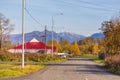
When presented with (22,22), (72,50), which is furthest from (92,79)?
(72,50)

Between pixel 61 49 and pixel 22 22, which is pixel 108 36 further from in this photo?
pixel 61 49

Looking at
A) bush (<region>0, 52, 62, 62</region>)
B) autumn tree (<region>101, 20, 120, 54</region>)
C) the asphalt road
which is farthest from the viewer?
bush (<region>0, 52, 62, 62</region>)

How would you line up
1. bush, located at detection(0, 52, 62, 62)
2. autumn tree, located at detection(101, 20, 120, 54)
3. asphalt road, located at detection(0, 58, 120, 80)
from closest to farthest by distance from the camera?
asphalt road, located at detection(0, 58, 120, 80) < autumn tree, located at detection(101, 20, 120, 54) < bush, located at detection(0, 52, 62, 62)

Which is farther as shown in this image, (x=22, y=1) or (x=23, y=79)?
(x=22, y=1)

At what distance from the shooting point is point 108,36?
240ft

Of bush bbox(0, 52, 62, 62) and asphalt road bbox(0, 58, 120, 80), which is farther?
bush bbox(0, 52, 62, 62)

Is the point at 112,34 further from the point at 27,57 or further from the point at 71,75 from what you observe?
the point at 71,75

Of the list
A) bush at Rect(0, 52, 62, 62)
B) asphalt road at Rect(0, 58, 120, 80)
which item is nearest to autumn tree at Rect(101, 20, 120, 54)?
bush at Rect(0, 52, 62, 62)

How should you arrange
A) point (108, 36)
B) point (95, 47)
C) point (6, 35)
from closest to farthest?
point (108, 36)
point (6, 35)
point (95, 47)

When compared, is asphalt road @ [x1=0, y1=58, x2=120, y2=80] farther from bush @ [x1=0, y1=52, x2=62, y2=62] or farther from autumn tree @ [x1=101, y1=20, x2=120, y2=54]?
bush @ [x1=0, y1=52, x2=62, y2=62]

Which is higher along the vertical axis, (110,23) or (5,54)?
(110,23)

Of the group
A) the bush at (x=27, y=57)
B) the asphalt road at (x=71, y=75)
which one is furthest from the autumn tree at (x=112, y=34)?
the asphalt road at (x=71, y=75)

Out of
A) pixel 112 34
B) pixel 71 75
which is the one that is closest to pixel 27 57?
pixel 112 34

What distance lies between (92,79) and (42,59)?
58.9 metres
